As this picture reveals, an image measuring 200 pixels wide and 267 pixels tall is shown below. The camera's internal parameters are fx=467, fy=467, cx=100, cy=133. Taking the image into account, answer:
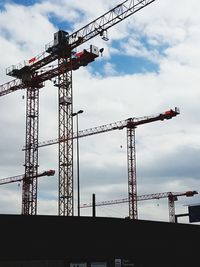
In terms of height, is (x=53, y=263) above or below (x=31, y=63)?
below

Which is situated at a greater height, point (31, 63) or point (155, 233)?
point (31, 63)

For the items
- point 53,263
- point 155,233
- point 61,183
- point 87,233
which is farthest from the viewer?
point 61,183

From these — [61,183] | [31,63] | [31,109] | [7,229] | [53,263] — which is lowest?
[53,263]

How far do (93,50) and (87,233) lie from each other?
4432 centimetres

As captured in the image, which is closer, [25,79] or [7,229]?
[7,229]

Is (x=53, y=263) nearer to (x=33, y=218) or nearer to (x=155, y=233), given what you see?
(x=33, y=218)

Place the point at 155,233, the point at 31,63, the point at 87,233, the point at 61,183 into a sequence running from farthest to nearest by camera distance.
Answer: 1. the point at 31,63
2. the point at 61,183
3. the point at 155,233
4. the point at 87,233

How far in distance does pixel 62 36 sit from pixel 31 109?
73.3ft

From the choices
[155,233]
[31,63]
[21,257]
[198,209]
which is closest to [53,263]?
[21,257]

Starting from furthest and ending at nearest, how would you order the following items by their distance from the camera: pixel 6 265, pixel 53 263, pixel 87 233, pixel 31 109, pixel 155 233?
1. pixel 31 109
2. pixel 155 233
3. pixel 87 233
4. pixel 53 263
5. pixel 6 265

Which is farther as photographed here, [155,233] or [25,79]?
[25,79]

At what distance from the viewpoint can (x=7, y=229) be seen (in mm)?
34875

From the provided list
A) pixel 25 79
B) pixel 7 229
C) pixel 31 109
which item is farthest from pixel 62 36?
pixel 7 229

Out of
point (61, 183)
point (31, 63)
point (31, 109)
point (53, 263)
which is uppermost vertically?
point (31, 63)
